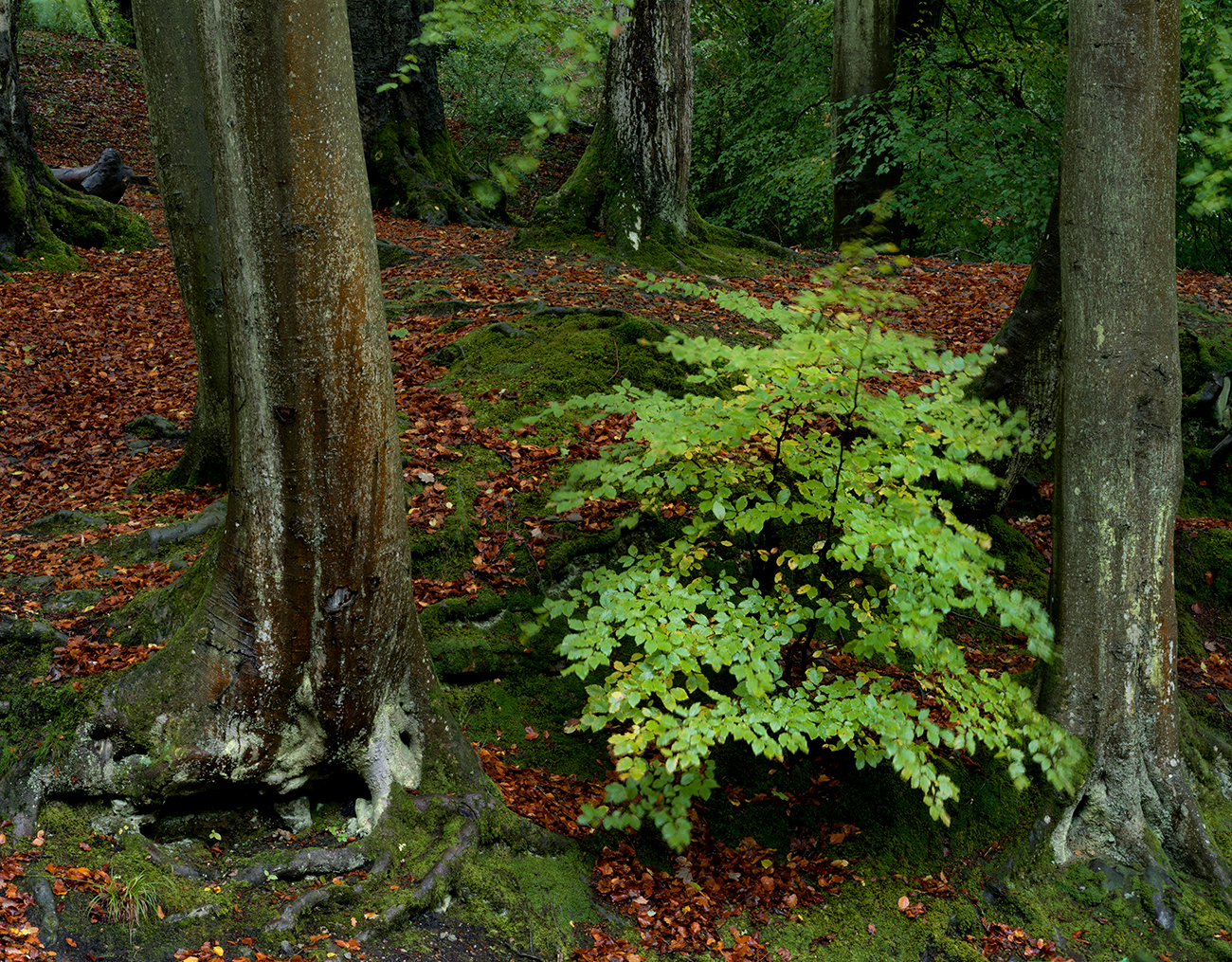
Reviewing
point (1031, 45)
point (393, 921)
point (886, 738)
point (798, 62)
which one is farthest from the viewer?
point (798, 62)

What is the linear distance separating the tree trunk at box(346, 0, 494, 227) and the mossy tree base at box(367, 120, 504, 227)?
0.6 inches

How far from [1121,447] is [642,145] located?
599cm

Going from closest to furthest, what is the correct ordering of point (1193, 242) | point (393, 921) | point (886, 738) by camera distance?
point (393, 921), point (886, 738), point (1193, 242)

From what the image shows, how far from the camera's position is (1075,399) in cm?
425

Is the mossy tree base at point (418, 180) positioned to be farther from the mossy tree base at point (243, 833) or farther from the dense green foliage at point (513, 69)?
the mossy tree base at point (243, 833)

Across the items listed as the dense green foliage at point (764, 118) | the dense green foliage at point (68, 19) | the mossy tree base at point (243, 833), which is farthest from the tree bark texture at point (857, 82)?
the dense green foliage at point (68, 19)

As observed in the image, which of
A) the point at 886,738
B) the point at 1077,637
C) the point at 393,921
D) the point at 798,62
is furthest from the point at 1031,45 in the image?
the point at 393,921

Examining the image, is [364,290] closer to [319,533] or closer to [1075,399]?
[319,533]

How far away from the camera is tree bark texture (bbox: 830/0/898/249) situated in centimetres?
1289

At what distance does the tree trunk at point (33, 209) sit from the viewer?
32.4 feet

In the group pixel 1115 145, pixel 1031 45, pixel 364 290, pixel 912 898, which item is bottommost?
pixel 912 898

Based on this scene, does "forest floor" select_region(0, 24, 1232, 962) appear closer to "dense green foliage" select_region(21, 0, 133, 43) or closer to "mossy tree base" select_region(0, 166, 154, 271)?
"mossy tree base" select_region(0, 166, 154, 271)

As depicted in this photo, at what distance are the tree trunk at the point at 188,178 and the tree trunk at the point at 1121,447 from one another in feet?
15.2

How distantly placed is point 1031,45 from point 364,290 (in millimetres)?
13278
